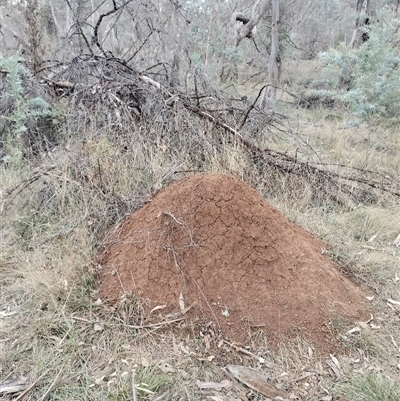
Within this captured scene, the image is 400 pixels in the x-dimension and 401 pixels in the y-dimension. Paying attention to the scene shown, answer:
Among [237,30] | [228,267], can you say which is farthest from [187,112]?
[237,30]

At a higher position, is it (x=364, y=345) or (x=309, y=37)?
(x=309, y=37)

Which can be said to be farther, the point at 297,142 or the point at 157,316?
the point at 297,142

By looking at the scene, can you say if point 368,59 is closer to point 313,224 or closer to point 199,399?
point 313,224

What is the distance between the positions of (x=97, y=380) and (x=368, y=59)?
5.91 metres

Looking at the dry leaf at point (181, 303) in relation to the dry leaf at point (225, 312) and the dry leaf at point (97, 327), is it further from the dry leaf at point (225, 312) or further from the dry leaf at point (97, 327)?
the dry leaf at point (97, 327)

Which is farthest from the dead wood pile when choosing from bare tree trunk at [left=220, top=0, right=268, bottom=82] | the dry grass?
bare tree trunk at [left=220, top=0, right=268, bottom=82]

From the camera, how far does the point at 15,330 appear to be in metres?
2.26

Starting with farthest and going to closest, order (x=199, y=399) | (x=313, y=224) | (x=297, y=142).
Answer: (x=297, y=142)
(x=313, y=224)
(x=199, y=399)

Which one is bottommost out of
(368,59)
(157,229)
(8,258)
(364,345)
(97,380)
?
(364,345)

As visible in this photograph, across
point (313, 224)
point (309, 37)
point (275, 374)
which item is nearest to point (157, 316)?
point (275, 374)

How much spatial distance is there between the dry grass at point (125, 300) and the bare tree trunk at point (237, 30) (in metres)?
5.09

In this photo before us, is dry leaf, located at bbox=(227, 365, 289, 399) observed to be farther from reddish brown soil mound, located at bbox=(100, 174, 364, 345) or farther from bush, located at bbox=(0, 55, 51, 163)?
bush, located at bbox=(0, 55, 51, 163)

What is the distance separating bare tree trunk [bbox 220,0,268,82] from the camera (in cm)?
844

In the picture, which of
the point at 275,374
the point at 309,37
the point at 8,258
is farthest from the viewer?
the point at 309,37
